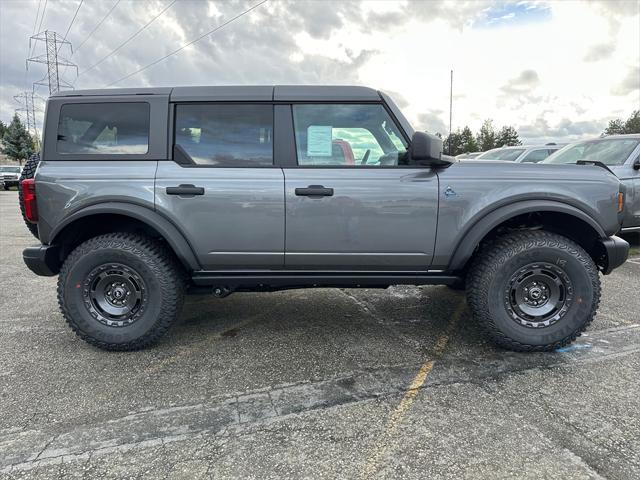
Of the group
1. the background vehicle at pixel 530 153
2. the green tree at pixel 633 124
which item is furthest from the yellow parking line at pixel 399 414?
the green tree at pixel 633 124

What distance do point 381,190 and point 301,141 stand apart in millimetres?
719

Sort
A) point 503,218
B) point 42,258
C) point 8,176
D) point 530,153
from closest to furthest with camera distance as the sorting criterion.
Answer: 1. point 503,218
2. point 42,258
3. point 530,153
4. point 8,176

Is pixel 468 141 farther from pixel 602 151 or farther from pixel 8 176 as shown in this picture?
pixel 602 151

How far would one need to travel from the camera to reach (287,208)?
10.3ft

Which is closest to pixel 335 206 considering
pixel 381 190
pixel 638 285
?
pixel 381 190

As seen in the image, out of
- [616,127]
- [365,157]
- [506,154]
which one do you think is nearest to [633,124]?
[616,127]

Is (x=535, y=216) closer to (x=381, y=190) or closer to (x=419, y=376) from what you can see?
(x=381, y=190)

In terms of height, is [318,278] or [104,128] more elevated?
[104,128]

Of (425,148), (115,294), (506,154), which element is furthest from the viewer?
(506,154)

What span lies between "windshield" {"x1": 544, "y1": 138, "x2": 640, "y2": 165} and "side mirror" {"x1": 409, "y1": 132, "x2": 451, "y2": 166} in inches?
182

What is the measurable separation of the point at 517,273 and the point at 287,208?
1.78 meters

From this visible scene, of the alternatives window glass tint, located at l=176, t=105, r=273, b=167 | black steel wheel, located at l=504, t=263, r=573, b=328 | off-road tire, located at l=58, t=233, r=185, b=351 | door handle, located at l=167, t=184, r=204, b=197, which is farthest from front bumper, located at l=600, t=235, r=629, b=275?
off-road tire, located at l=58, t=233, r=185, b=351

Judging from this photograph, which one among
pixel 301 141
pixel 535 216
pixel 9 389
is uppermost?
pixel 301 141

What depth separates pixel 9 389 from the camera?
9.07 feet
